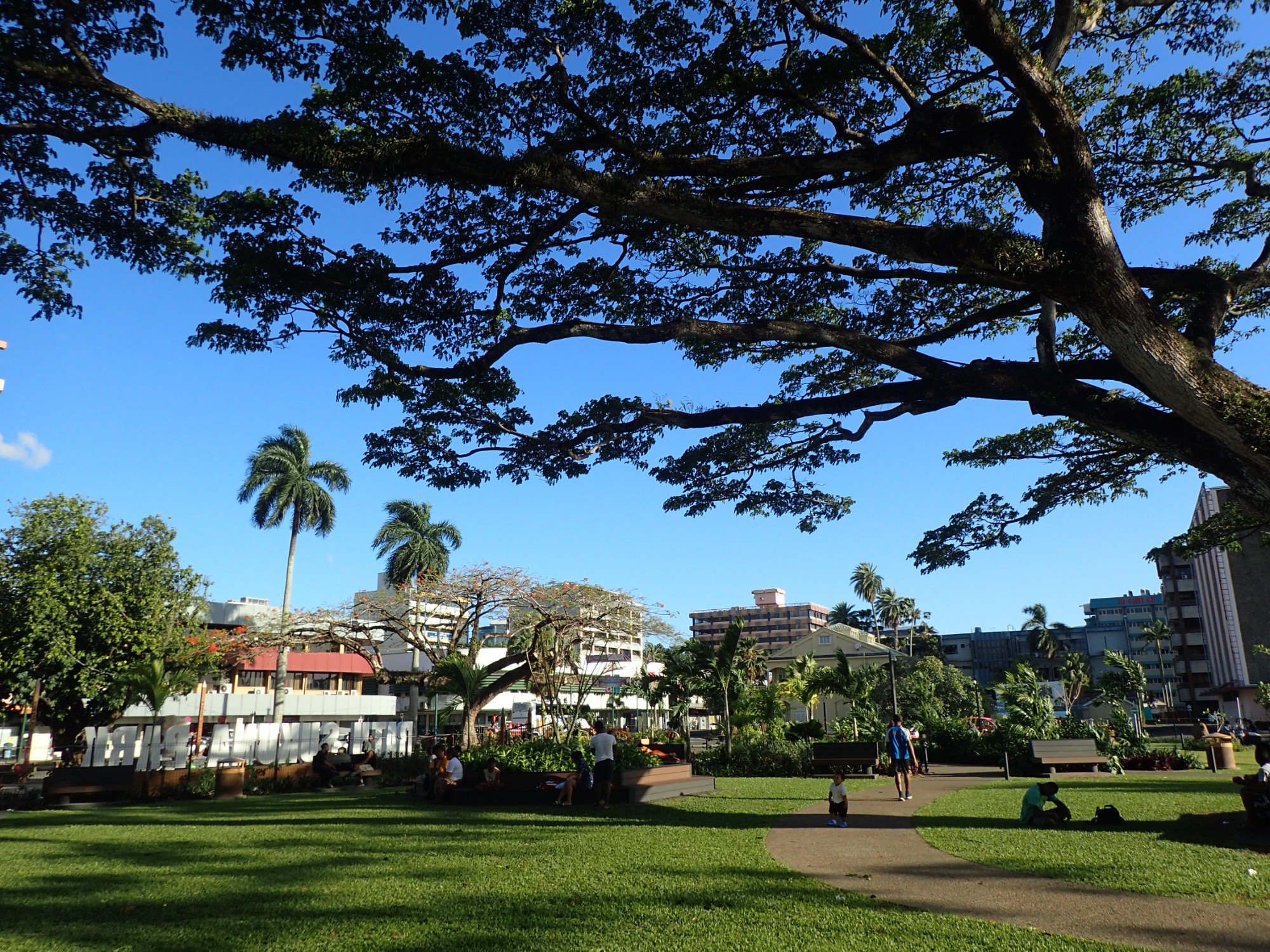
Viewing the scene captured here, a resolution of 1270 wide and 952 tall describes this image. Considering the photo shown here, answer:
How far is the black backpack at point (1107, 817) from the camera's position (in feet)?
36.3

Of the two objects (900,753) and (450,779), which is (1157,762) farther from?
(450,779)

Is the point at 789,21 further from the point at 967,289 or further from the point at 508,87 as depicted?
the point at 967,289

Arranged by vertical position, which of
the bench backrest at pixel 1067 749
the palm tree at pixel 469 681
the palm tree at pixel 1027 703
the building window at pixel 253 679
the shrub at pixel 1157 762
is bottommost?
the shrub at pixel 1157 762

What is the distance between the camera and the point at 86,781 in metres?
16.3

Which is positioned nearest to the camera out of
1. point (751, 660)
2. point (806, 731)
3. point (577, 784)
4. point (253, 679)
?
point (577, 784)

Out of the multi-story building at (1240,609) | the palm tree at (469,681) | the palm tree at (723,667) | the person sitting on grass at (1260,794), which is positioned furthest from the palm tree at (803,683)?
the multi-story building at (1240,609)

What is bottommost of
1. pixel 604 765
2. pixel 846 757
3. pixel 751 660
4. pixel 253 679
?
pixel 846 757

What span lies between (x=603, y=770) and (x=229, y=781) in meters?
9.04

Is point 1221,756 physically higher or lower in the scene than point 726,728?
lower

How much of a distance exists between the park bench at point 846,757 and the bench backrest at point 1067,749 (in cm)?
396

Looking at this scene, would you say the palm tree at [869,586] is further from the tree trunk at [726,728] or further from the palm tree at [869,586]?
the tree trunk at [726,728]

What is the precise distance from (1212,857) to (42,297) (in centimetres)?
1423

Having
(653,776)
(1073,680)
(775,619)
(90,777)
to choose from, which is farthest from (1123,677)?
(775,619)

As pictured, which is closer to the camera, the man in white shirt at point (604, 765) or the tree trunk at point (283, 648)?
the man in white shirt at point (604, 765)
